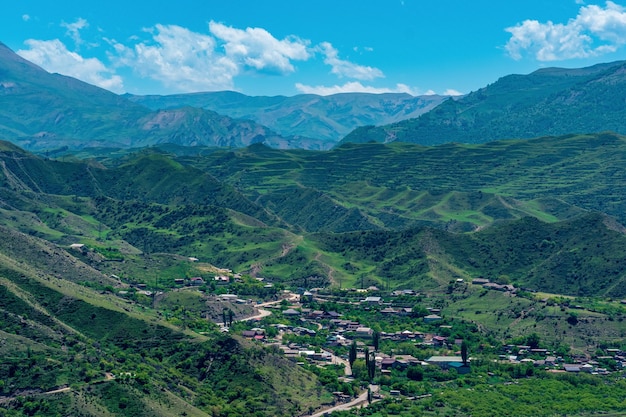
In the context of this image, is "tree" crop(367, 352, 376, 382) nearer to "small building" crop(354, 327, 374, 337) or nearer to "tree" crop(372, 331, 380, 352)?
"tree" crop(372, 331, 380, 352)

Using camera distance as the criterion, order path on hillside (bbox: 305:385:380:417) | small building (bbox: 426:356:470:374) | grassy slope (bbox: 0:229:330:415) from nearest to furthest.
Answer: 1. grassy slope (bbox: 0:229:330:415)
2. path on hillside (bbox: 305:385:380:417)
3. small building (bbox: 426:356:470:374)

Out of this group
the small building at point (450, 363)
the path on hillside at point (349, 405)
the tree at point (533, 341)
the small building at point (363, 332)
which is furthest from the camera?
the small building at point (363, 332)

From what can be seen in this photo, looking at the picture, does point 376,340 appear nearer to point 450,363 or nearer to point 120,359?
point 450,363

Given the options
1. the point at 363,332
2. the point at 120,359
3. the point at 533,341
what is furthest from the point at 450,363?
the point at 120,359

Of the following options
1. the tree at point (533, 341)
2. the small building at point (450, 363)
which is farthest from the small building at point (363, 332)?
the tree at point (533, 341)

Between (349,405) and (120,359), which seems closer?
(120,359)

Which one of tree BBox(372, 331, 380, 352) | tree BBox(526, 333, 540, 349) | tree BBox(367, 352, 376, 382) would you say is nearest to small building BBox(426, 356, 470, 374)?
tree BBox(372, 331, 380, 352)

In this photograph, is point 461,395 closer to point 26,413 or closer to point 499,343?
point 499,343

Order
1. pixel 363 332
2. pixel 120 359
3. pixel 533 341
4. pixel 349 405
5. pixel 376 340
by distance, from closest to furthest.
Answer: pixel 120 359
pixel 349 405
pixel 376 340
pixel 533 341
pixel 363 332

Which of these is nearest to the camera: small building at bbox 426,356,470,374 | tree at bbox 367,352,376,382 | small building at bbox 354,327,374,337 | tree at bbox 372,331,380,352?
tree at bbox 367,352,376,382

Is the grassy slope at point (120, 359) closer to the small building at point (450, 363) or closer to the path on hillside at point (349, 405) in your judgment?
the path on hillside at point (349, 405)

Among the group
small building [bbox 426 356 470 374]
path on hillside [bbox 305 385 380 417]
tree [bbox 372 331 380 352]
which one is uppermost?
tree [bbox 372 331 380 352]

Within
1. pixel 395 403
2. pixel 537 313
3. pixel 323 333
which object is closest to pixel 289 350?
pixel 323 333
